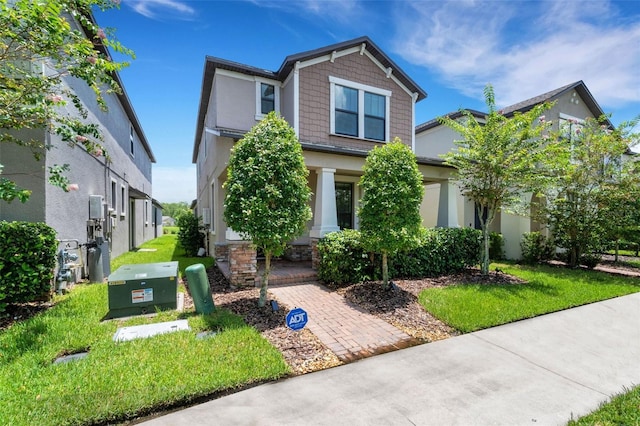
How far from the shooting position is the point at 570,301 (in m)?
6.40

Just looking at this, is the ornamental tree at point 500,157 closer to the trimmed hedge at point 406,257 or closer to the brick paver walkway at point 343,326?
the trimmed hedge at point 406,257

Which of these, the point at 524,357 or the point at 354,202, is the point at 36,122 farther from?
the point at 354,202

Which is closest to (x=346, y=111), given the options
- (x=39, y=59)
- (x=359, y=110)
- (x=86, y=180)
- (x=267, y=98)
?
(x=359, y=110)

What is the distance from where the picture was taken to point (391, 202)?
6.16m

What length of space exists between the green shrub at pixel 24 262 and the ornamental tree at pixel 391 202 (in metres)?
6.27

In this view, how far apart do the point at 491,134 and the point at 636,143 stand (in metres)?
5.90

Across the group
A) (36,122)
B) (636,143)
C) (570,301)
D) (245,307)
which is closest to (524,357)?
(570,301)

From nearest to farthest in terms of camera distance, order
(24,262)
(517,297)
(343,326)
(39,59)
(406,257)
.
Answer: (39,59)
(343,326)
(24,262)
(517,297)
(406,257)

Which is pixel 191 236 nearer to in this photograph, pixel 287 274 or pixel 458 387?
pixel 287 274

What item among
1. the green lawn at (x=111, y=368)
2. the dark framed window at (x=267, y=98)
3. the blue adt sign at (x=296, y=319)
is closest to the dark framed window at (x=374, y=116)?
the dark framed window at (x=267, y=98)

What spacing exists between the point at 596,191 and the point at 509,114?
6813 mm

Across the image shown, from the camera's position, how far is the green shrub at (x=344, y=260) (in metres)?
7.20

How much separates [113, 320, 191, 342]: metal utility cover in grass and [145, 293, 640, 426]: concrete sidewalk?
1.95m

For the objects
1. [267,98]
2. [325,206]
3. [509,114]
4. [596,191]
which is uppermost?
[509,114]
